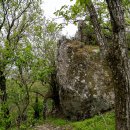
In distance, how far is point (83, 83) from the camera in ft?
62.6

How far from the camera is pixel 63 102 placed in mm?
20438

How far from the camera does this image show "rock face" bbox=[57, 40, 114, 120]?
18594 mm

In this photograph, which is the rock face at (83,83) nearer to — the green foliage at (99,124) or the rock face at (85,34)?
the green foliage at (99,124)

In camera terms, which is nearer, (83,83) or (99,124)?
(99,124)

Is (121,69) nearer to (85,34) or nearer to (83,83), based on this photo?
(83,83)

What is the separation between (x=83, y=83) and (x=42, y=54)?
11.3 meters

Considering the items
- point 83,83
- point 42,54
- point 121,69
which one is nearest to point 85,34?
point 83,83

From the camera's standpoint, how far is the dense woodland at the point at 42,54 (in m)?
5.61

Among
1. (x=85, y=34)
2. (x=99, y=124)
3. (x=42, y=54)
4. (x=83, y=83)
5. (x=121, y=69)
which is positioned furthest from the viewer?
(x=42, y=54)

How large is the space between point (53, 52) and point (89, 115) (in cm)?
1111

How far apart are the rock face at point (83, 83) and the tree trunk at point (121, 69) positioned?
12759mm

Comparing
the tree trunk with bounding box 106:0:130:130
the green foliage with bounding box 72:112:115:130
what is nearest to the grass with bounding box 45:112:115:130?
the green foliage with bounding box 72:112:115:130

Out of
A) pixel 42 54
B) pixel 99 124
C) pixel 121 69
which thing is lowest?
pixel 99 124

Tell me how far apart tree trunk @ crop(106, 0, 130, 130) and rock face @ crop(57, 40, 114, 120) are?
1276 cm
